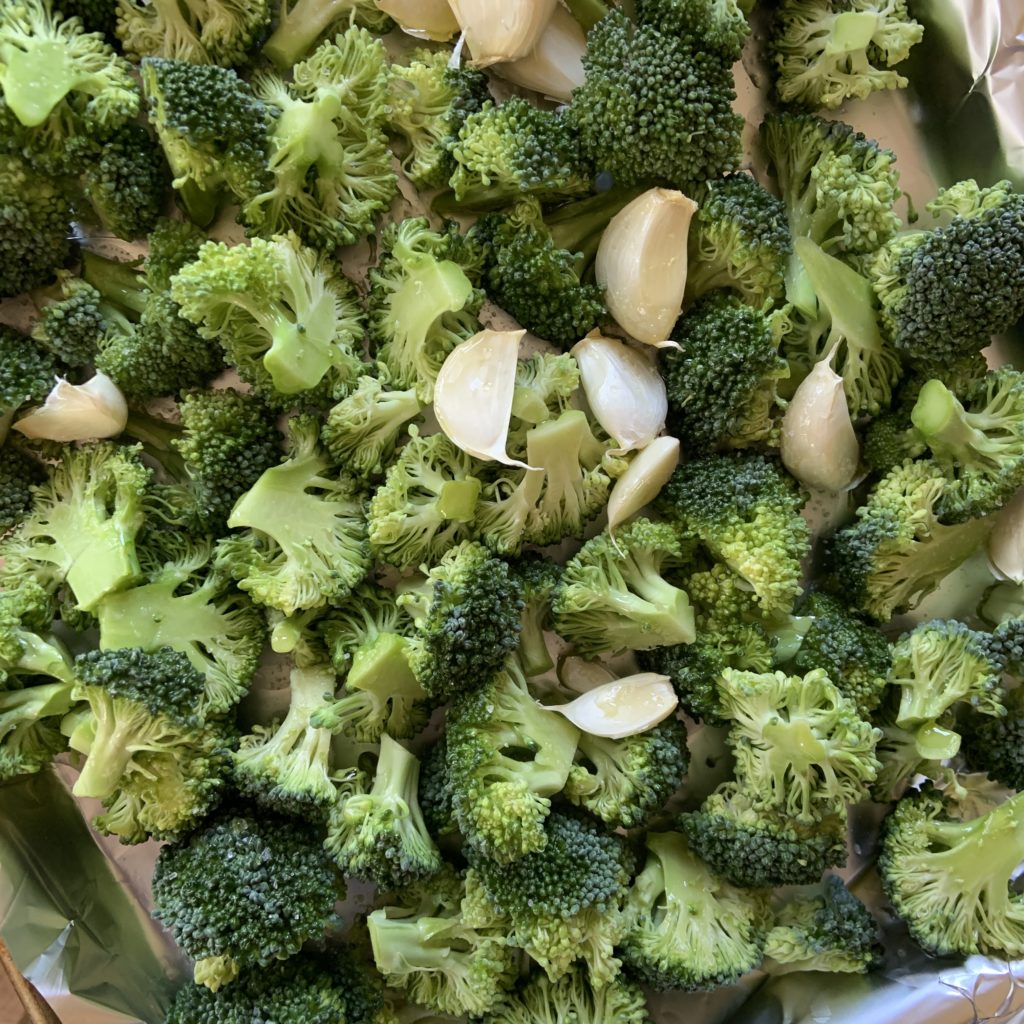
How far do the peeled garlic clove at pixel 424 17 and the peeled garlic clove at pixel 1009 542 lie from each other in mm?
1093

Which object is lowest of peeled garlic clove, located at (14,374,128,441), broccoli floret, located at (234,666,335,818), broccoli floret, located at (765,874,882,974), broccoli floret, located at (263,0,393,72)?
broccoli floret, located at (765,874,882,974)

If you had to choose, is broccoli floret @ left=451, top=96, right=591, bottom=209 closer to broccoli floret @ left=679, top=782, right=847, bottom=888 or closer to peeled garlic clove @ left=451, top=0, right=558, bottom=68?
peeled garlic clove @ left=451, top=0, right=558, bottom=68

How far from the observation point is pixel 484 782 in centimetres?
118

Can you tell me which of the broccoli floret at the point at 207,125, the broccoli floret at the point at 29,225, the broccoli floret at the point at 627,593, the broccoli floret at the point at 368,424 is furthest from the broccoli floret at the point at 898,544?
the broccoli floret at the point at 29,225

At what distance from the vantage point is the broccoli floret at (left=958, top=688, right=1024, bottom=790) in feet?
4.17

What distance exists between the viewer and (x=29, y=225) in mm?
1224

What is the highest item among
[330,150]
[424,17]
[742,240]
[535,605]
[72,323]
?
[424,17]

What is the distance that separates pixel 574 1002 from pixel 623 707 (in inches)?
16.6

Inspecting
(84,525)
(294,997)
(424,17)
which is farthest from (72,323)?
(294,997)

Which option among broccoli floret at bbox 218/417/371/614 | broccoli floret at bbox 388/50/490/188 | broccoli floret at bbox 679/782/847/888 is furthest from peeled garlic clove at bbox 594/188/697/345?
broccoli floret at bbox 679/782/847/888

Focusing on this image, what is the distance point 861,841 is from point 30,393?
1.42 metres

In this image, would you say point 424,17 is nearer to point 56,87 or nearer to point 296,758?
A: point 56,87

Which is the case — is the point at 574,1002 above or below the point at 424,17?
below

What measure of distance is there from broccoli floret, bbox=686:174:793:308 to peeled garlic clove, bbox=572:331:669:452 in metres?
0.17
